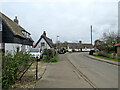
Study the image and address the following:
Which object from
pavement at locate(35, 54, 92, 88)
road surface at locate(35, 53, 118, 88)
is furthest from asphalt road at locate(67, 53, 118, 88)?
pavement at locate(35, 54, 92, 88)

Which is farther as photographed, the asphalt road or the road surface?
the asphalt road

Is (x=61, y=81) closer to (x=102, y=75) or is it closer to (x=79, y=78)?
(x=79, y=78)

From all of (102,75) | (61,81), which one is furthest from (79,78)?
(102,75)

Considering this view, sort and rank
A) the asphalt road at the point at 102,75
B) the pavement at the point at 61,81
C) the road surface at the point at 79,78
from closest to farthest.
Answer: the pavement at the point at 61,81
the road surface at the point at 79,78
the asphalt road at the point at 102,75

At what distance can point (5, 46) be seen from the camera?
1540cm

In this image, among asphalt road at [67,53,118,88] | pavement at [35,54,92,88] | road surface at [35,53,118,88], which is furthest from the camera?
asphalt road at [67,53,118,88]

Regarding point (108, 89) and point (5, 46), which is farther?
point (5, 46)

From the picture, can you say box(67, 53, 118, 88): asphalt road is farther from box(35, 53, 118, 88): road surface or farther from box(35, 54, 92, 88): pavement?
box(35, 54, 92, 88): pavement

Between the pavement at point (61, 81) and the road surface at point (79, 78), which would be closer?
the pavement at point (61, 81)

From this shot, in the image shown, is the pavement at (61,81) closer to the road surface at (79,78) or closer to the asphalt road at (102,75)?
the road surface at (79,78)

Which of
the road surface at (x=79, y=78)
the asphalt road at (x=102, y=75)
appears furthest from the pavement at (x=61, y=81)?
the asphalt road at (x=102, y=75)

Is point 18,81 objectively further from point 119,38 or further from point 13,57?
point 119,38

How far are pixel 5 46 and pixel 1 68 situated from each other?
12006mm

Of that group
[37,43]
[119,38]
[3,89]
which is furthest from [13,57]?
[119,38]
